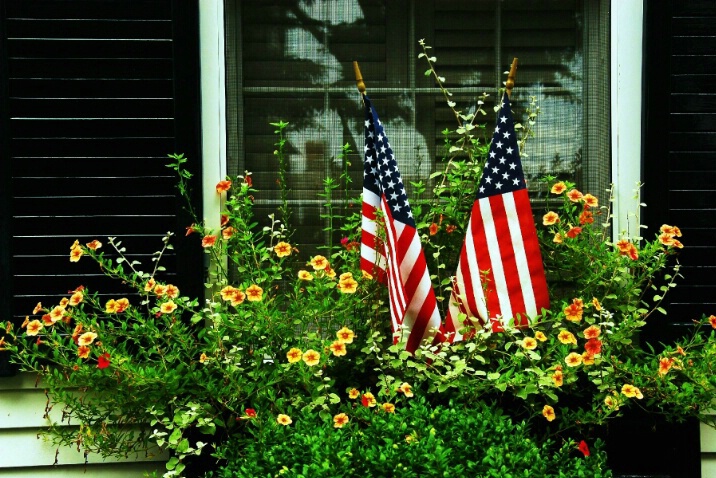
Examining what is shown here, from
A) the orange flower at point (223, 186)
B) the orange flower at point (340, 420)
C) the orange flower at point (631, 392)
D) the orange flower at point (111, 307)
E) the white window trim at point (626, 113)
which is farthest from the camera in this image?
the white window trim at point (626, 113)

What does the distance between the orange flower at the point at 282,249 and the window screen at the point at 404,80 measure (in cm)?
30

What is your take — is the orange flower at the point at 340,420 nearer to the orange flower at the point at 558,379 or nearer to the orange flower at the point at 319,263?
the orange flower at the point at 319,263

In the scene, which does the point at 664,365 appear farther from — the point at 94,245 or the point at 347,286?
the point at 94,245

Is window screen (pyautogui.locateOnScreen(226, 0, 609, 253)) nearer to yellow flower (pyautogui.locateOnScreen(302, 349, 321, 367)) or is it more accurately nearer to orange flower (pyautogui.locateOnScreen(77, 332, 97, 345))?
yellow flower (pyautogui.locateOnScreen(302, 349, 321, 367))

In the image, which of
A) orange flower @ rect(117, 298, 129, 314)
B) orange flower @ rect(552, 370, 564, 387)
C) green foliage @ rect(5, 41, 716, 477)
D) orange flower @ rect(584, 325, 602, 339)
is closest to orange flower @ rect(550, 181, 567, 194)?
green foliage @ rect(5, 41, 716, 477)

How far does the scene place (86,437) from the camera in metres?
2.94

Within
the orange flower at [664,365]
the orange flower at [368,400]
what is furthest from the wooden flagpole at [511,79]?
the orange flower at [368,400]

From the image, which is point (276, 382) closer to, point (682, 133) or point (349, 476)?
point (349, 476)

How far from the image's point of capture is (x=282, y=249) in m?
3.06

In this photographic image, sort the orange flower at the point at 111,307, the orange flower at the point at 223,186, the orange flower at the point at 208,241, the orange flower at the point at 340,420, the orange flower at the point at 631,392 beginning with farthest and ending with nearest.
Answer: the orange flower at the point at 223,186
the orange flower at the point at 208,241
the orange flower at the point at 111,307
the orange flower at the point at 631,392
the orange flower at the point at 340,420

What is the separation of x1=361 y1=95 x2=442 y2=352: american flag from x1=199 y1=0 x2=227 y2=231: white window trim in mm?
619

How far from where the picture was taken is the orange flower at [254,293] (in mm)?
2920

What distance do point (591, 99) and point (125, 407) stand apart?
227cm

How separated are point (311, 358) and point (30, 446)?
1.24 metres
